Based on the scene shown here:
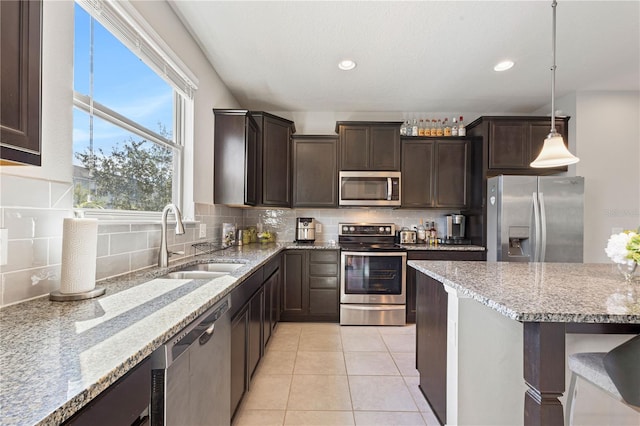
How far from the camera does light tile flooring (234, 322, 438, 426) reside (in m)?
Result: 1.71

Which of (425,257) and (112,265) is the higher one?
(112,265)

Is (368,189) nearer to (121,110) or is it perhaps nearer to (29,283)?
(121,110)

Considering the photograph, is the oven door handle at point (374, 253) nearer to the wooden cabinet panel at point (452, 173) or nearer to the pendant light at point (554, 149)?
the wooden cabinet panel at point (452, 173)

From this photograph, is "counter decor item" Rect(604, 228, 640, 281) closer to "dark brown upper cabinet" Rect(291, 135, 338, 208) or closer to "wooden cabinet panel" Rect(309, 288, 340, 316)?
"wooden cabinet panel" Rect(309, 288, 340, 316)

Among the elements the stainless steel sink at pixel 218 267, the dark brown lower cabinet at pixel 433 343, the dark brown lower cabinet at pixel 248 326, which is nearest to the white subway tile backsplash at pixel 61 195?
the dark brown lower cabinet at pixel 248 326

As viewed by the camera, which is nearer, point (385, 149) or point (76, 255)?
point (76, 255)

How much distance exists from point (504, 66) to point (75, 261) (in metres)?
3.49

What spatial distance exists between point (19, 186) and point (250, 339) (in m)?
1.39

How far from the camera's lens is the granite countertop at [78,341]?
48cm

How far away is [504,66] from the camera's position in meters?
2.67

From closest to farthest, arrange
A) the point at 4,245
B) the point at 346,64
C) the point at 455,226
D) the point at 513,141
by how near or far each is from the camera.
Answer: the point at 4,245 < the point at 346,64 < the point at 513,141 < the point at 455,226

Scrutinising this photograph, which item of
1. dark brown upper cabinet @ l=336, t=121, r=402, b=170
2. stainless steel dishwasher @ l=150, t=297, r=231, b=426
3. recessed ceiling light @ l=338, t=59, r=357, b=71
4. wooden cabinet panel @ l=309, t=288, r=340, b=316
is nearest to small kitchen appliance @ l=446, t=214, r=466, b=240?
dark brown upper cabinet @ l=336, t=121, r=402, b=170

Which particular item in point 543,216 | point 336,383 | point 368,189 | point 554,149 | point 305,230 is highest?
point 554,149

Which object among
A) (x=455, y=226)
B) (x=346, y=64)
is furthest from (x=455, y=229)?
(x=346, y=64)
